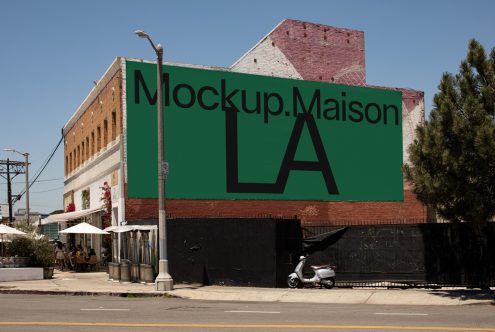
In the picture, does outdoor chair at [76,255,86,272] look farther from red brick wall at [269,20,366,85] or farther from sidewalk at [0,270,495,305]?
red brick wall at [269,20,366,85]

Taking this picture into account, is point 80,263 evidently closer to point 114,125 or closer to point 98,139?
point 98,139

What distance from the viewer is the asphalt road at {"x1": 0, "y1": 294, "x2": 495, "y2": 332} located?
42.5 ft

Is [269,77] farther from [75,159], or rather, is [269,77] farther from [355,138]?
[75,159]

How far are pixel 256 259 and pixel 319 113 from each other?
49.9ft

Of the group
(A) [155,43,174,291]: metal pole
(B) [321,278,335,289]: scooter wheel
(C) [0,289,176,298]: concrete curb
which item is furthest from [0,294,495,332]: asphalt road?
(B) [321,278,335,289]: scooter wheel

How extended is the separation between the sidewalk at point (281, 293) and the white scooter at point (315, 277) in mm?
292

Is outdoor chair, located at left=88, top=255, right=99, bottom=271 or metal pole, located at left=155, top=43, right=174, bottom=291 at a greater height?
metal pole, located at left=155, top=43, right=174, bottom=291

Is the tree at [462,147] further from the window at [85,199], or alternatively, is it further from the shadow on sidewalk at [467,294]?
the window at [85,199]

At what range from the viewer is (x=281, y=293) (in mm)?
20812

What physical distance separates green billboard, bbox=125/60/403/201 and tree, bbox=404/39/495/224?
47.4 feet

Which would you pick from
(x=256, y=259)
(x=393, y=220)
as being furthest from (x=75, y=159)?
(x=256, y=259)

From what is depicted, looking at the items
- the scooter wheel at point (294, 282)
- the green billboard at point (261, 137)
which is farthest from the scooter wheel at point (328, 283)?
the green billboard at point (261, 137)

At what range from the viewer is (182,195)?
104 feet

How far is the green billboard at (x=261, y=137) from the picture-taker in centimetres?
3131
